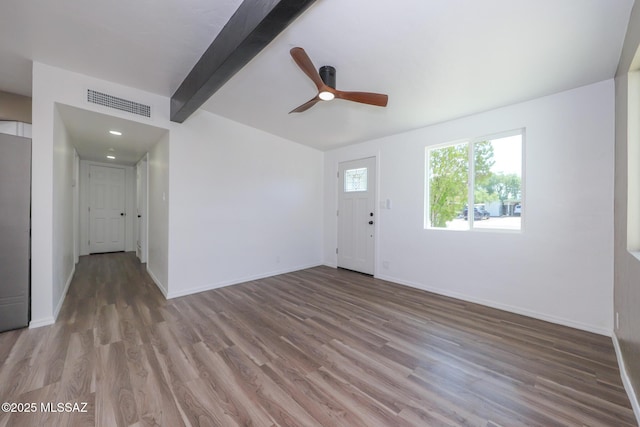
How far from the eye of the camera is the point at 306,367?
73.3 inches

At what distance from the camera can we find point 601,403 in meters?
1.53

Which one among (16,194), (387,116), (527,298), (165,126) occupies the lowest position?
(527,298)

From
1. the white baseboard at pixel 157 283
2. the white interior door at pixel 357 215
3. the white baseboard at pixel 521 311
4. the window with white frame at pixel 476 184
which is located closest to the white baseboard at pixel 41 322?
the white baseboard at pixel 157 283

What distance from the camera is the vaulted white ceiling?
1.70 metres

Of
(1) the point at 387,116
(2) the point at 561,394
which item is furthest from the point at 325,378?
(1) the point at 387,116

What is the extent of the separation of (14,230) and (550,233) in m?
5.36

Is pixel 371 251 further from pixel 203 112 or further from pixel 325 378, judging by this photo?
pixel 203 112

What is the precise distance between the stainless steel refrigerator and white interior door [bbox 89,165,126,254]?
4.31m

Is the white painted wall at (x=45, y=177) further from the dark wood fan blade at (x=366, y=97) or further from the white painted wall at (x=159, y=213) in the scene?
the dark wood fan blade at (x=366, y=97)

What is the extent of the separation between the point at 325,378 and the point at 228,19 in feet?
8.97

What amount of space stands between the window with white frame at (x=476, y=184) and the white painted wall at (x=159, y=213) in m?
3.73

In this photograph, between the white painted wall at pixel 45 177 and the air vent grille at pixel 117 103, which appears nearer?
the white painted wall at pixel 45 177

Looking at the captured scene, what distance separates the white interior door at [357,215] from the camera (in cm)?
439

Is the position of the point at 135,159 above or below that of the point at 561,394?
above
